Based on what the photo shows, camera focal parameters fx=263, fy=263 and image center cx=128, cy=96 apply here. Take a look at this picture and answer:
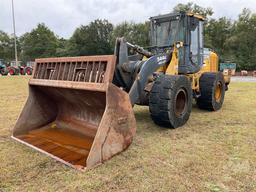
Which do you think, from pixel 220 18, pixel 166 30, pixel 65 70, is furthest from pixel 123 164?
pixel 220 18

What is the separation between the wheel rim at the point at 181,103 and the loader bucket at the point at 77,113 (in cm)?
153

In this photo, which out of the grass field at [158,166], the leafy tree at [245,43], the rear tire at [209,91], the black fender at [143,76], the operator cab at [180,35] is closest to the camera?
the grass field at [158,166]

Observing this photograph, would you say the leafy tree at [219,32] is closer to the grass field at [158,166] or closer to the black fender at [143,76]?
the black fender at [143,76]

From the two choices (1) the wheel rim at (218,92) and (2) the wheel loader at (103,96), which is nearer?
(2) the wheel loader at (103,96)

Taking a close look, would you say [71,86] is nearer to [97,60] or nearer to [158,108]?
[97,60]

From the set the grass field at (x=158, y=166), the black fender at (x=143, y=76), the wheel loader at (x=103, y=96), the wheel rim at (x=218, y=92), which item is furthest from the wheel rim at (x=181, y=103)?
the wheel rim at (x=218, y=92)

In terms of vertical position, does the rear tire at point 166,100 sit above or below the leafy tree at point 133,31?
below

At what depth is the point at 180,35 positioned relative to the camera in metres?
5.82

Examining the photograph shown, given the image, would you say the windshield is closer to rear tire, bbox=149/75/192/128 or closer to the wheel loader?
the wheel loader

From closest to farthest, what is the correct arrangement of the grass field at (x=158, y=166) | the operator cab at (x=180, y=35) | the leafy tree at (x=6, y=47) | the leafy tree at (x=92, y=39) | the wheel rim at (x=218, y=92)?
the grass field at (x=158, y=166), the operator cab at (x=180, y=35), the wheel rim at (x=218, y=92), the leafy tree at (x=92, y=39), the leafy tree at (x=6, y=47)

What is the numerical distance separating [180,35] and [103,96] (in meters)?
2.86

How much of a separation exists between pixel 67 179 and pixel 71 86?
1459mm

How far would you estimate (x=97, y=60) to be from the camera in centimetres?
366

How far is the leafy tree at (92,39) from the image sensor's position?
51.4m
